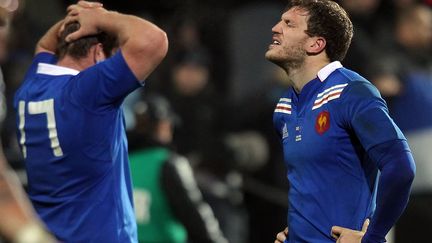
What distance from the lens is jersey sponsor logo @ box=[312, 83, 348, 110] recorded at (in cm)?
443

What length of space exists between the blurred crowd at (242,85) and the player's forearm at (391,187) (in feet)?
10.4

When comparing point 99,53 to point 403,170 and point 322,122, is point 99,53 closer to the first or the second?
point 322,122

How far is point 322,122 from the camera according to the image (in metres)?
4.46

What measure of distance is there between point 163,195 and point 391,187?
3029mm

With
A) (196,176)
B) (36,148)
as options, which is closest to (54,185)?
(36,148)

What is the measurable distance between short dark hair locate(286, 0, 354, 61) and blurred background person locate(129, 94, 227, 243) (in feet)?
7.95

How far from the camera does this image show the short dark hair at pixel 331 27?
4.70m

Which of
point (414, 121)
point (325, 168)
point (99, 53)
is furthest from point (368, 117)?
point (414, 121)

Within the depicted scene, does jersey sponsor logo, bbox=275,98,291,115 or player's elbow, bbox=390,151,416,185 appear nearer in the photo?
player's elbow, bbox=390,151,416,185

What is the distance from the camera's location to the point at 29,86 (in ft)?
17.1

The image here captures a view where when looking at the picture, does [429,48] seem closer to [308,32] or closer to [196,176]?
[196,176]

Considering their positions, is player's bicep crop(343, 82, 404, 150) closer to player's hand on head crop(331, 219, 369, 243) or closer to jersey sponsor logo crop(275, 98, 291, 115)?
player's hand on head crop(331, 219, 369, 243)

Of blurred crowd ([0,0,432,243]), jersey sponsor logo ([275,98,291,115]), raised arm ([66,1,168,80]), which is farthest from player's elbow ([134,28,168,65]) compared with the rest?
blurred crowd ([0,0,432,243])

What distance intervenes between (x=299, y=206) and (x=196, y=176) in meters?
3.89
